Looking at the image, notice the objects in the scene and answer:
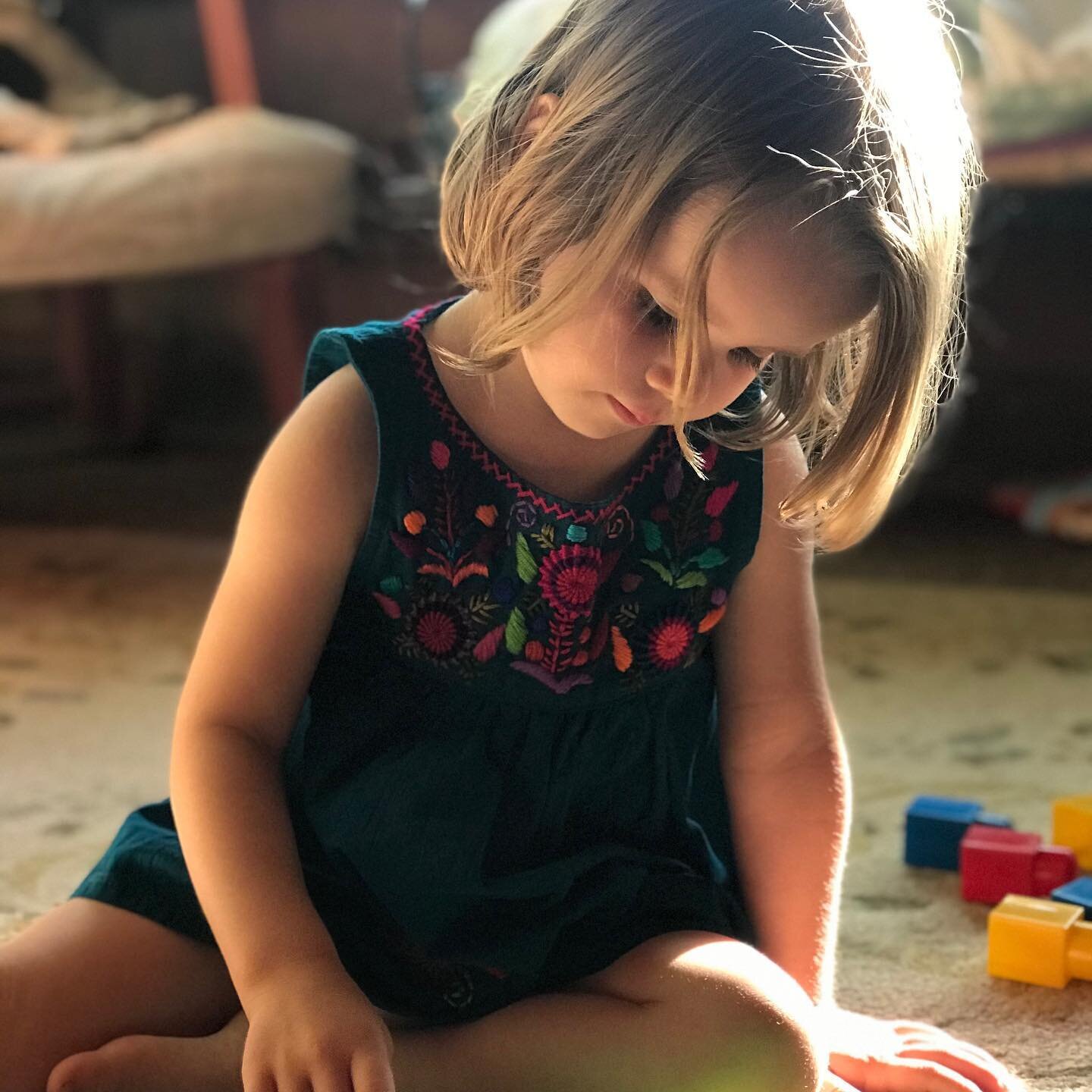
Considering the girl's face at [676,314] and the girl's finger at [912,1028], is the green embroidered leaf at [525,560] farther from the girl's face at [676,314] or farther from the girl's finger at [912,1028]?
the girl's finger at [912,1028]

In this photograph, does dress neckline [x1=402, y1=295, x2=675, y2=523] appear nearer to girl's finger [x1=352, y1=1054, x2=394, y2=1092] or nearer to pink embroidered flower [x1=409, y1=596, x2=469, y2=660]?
pink embroidered flower [x1=409, y1=596, x2=469, y2=660]

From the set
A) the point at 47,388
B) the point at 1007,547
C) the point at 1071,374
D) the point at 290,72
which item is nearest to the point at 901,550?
the point at 1007,547

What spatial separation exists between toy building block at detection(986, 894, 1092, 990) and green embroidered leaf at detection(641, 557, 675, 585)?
0.25m

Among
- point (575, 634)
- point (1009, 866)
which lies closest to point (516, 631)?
point (575, 634)

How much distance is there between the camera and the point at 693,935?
0.68m

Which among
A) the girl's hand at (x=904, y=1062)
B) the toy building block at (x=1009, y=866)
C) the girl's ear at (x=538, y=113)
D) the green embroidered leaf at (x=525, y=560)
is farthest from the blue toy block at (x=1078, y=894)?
the girl's ear at (x=538, y=113)

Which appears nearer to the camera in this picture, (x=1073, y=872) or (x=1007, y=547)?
(x=1073, y=872)

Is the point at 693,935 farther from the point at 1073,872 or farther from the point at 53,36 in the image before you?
the point at 53,36

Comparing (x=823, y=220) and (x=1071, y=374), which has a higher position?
(x=823, y=220)

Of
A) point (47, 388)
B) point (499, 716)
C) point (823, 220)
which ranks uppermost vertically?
point (823, 220)

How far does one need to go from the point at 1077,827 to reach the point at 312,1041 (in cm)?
A: 54

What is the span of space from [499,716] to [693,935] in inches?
5.3

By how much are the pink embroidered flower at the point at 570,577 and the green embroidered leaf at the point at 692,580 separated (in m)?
0.05

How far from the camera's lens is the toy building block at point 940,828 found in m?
0.91
